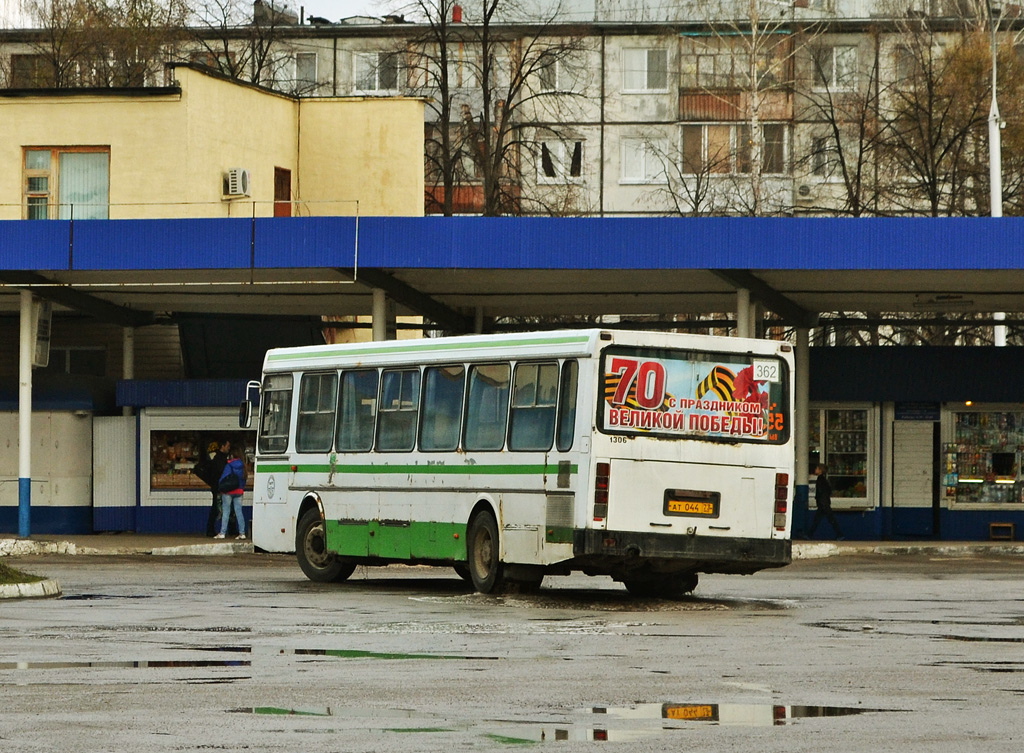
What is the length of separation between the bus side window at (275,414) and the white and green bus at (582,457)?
6.35ft

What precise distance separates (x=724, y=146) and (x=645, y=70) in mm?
4952

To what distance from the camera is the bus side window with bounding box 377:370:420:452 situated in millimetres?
21484

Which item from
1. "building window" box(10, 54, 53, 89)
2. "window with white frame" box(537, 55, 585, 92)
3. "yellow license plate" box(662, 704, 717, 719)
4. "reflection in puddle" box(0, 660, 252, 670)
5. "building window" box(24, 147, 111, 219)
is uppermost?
"window with white frame" box(537, 55, 585, 92)

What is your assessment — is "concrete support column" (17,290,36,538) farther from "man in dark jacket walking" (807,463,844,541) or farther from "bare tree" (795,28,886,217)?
"bare tree" (795,28,886,217)

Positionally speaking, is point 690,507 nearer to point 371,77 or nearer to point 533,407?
point 533,407

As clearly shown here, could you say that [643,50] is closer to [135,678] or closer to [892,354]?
[892,354]

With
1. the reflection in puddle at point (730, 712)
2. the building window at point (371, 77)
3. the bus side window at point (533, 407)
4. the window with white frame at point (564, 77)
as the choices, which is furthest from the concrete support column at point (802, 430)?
the building window at point (371, 77)

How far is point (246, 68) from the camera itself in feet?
219

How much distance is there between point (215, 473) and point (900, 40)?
115ft

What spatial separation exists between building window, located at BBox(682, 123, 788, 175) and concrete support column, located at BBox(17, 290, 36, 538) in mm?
32663

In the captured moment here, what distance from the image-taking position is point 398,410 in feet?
71.2

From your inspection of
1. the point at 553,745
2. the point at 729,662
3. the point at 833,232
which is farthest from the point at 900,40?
the point at 553,745

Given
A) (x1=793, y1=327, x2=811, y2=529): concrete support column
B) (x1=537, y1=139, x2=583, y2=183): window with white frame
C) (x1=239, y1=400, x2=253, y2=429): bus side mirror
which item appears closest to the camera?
(x1=239, y1=400, x2=253, y2=429): bus side mirror

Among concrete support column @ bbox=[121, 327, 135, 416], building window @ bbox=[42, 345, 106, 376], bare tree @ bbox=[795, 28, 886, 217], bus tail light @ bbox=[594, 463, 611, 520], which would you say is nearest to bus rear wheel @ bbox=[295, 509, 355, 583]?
bus tail light @ bbox=[594, 463, 611, 520]
